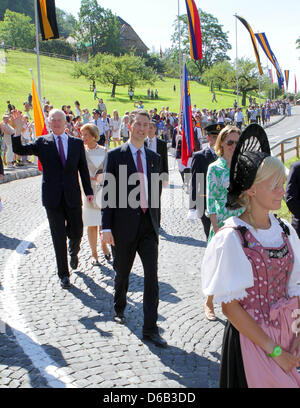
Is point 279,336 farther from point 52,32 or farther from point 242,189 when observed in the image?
point 52,32

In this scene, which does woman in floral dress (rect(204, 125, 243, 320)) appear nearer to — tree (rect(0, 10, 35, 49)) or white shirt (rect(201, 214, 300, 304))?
white shirt (rect(201, 214, 300, 304))

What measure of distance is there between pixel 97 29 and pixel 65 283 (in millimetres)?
106160

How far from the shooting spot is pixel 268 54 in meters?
32.0

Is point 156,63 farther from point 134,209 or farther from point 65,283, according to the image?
point 134,209

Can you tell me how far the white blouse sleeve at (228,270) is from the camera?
224 centimetres

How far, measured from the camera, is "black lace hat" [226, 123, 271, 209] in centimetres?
239

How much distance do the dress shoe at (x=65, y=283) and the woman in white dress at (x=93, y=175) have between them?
2.96 feet

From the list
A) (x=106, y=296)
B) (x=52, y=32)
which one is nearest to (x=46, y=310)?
(x=106, y=296)

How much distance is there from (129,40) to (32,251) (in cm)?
11584

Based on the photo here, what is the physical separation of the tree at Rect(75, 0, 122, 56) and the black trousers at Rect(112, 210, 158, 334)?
345ft

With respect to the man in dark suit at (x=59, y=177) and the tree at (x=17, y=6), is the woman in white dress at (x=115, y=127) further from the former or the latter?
the tree at (x=17, y=6)

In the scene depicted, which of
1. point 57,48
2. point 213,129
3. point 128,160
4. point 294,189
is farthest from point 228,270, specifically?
point 57,48

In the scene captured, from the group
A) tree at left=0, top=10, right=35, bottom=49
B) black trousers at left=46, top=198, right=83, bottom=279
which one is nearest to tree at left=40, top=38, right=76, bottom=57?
tree at left=0, top=10, right=35, bottom=49

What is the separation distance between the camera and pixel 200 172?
207 inches
